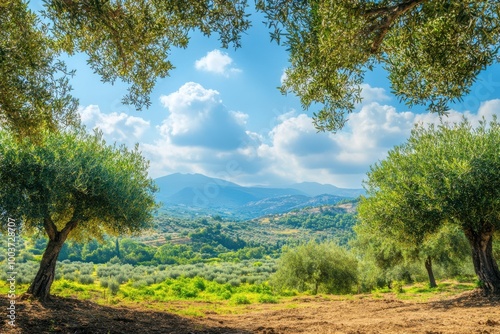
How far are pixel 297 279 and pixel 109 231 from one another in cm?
2541

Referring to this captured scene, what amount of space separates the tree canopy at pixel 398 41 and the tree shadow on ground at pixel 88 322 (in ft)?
33.8

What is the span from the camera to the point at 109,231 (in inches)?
782

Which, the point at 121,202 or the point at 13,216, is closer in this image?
the point at 13,216

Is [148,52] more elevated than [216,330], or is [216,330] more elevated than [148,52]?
[148,52]

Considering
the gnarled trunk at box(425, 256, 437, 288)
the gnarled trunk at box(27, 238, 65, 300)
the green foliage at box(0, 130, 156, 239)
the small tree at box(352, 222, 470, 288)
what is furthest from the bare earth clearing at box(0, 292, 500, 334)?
the gnarled trunk at box(425, 256, 437, 288)

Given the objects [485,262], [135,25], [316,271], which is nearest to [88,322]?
[135,25]

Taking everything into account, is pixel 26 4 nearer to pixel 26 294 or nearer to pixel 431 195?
pixel 26 294

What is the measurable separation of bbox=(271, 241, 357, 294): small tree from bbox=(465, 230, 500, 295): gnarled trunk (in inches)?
783

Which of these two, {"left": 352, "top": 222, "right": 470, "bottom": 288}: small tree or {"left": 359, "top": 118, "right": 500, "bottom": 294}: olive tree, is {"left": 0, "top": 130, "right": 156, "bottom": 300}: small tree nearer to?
{"left": 359, "top": 118, "right": 500, "bottom": 294}: olive tree

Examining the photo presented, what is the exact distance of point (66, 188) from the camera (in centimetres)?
1619

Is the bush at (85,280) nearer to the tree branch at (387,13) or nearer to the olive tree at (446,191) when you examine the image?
the olive tree at (446,191)

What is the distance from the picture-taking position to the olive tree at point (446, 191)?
17609 mm

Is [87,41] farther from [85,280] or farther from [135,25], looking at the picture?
[85,280]

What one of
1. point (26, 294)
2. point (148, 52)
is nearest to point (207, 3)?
point (148, 52)
